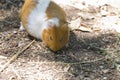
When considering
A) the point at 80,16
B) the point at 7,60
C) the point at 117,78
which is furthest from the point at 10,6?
the point at 117,78

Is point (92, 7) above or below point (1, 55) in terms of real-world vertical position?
above

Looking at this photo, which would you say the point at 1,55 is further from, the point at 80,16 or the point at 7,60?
the point at 80,16

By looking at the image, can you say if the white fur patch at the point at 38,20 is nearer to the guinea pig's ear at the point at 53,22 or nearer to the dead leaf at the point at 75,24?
the guinea pig's ear at the point at 53,22

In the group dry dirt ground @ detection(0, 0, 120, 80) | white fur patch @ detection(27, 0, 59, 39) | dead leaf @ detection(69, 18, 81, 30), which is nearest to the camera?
dry dirt ground @ detection(0, 0, 120, 80)

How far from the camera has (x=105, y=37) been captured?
10.1ft

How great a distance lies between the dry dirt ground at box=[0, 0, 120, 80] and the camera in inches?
102

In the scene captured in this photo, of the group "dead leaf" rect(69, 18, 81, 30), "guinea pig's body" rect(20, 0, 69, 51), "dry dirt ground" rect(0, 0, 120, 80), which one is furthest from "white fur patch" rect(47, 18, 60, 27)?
"dead leaf" rect(69, 18, 81, 30)

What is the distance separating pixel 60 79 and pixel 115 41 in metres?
0.71

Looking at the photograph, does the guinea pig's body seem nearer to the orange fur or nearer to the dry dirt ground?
the orange fur

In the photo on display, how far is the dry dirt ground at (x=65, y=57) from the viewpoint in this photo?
258 centimetres

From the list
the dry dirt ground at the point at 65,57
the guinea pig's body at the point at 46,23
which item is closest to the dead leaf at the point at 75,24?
the dry dirt ground at the point at 65,57

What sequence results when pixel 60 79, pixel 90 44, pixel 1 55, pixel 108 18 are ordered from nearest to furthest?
pixel 60 79 < pixel 1 55 < pixel 90 44 < pixel 108 18

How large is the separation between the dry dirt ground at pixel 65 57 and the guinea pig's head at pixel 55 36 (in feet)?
0.30

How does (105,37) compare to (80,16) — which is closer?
(105,37)
